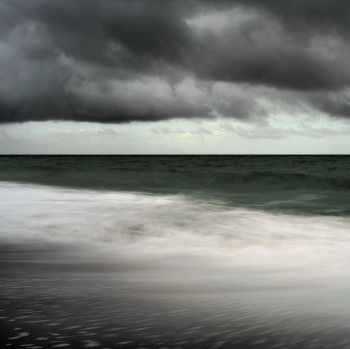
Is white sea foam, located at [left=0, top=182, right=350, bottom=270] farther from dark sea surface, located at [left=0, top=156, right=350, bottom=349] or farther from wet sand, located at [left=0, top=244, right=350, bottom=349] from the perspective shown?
wet sand, located at [left=0, top=244, right=350, bottom=349]

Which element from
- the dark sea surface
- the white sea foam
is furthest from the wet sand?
the white sea foam

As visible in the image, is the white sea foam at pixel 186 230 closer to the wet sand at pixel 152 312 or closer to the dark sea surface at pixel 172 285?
the dark sea surface at pixel 172 285

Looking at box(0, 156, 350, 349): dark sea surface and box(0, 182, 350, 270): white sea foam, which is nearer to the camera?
box(0, 156, 350, 349): dark sea surface

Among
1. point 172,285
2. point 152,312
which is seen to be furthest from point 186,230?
point 152,312

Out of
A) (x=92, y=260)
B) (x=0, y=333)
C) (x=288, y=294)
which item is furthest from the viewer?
(x=92, y=260)

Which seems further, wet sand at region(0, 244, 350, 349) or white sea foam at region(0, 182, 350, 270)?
white sea foam at region(0, 182, 350, 270)

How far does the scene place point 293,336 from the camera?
7.47ft

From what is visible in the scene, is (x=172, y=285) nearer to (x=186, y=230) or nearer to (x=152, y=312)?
(x=152, y=312)

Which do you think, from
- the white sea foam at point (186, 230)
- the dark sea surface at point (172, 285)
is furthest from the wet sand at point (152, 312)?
the white sea foam at point (186, 230)

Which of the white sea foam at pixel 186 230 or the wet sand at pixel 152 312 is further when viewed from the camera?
the white sea foam at pixel 186 230

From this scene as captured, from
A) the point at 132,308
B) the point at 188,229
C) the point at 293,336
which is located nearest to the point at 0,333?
the point at 132,308

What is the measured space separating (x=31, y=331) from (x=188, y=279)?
155 centimetres

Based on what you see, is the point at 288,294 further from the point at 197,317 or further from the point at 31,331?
the point at 31,331

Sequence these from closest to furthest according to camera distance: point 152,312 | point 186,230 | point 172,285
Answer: point 152,312 < point 172,285 < point 186,230
